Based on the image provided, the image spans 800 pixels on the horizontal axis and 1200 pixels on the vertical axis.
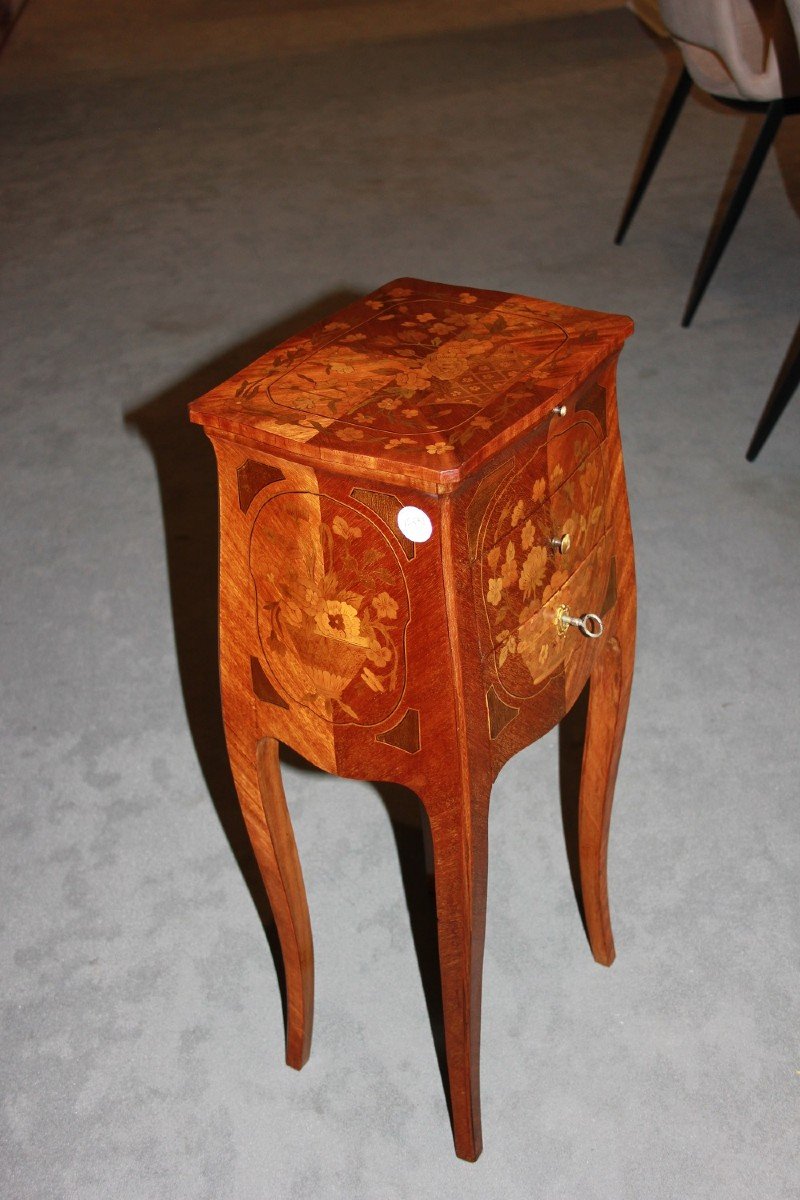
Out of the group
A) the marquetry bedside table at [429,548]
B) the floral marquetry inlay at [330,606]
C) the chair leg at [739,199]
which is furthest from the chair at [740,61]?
the floral marquetry inlay at [330,606]

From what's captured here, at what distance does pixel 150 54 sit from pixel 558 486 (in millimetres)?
4961

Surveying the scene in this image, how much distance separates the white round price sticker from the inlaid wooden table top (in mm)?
30

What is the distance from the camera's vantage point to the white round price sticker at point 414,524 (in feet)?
2.73

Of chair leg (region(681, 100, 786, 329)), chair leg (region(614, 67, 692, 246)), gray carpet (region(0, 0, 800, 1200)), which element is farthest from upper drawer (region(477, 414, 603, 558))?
chair leg (region(614, 67, 692, 246))

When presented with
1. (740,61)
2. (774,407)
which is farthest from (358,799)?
(740,61)

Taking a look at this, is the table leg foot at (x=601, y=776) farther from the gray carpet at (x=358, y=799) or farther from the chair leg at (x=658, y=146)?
the chair leg at (x=658, y=146)

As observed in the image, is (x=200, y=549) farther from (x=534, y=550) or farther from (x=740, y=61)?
(x=740, y=61)

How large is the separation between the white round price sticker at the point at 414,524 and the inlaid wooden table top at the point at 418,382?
3 cm

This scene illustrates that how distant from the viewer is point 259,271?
3.14m

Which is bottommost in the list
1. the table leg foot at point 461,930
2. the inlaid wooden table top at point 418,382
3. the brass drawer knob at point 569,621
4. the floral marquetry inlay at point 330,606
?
the table leg foot at point 461,930

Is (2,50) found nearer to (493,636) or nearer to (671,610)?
(671,610)

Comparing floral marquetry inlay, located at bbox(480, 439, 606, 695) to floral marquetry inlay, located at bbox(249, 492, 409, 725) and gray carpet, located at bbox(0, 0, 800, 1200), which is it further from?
gray carpet, located at bbox(0, 0, 800, 1200)

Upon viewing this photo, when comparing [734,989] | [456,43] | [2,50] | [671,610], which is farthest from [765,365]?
[2,50]

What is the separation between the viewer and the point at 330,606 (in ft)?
2.97
